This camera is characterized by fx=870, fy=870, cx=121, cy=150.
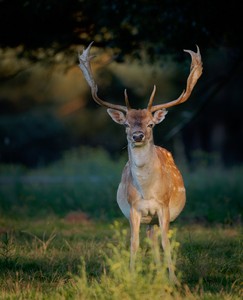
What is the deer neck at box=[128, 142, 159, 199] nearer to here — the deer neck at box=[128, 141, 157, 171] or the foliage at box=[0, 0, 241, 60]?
the deer neck at box=[128, 141, 157, 171]

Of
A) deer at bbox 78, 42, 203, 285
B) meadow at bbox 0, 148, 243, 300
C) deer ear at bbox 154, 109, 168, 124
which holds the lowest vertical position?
meadow at bbox 0, 148, 243, 300

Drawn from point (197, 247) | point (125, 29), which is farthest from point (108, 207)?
point (197, 247)

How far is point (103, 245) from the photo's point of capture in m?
9.77

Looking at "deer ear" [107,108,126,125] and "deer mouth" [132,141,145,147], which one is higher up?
"deer ear" [107,108,126,125]

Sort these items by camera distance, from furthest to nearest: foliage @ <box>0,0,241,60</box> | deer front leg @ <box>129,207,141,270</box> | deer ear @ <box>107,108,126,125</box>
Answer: foliage @ <box>0,0,241,60</box> → deer ear @ <box>107,108,126,125</box> → deer front leg @ <box>129,207,141,270</box>

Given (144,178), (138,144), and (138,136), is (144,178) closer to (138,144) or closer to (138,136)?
(138,144)

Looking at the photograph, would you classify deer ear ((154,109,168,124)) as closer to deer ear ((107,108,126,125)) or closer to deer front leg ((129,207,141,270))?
deer ear ((107,108,126,125))

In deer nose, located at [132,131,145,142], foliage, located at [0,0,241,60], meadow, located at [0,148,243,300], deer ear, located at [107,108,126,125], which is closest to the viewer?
meadow, located at [0,148,243,300]

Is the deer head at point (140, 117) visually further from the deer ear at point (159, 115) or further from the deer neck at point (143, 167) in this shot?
the deer neck at point (143, 167)

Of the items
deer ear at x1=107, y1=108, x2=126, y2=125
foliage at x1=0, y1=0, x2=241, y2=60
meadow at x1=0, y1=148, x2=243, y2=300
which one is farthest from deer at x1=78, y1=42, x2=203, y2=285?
foliage at x1=0, y1=0, x2=241, y2=60

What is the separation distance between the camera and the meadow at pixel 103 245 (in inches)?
268

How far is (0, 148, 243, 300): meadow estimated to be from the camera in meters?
6.80

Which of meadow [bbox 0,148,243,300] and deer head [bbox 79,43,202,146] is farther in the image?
deer head [bbox 79,43,202,146]

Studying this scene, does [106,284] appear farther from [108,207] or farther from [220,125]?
[220,125]
